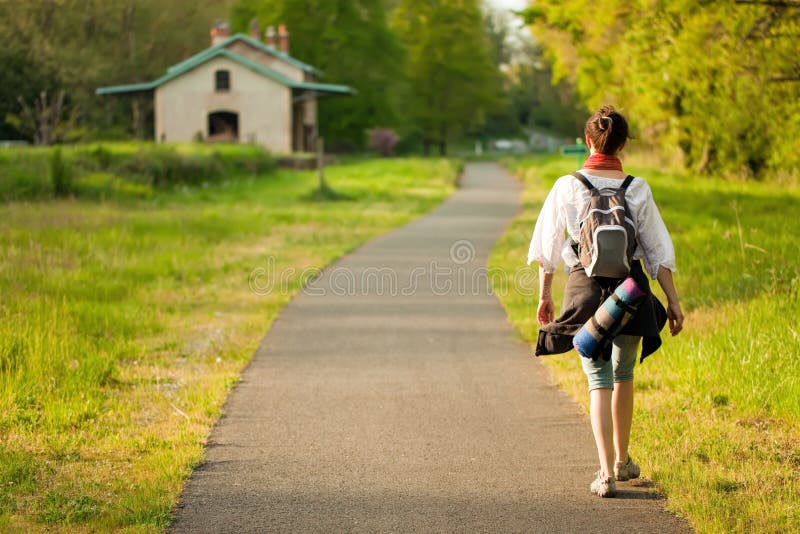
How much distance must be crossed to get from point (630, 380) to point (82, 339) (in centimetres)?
556

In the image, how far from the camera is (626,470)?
568cm

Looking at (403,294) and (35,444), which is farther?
(403,294)

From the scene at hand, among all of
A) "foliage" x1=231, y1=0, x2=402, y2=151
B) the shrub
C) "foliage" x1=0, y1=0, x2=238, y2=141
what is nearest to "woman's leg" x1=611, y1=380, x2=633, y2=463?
"foliage" x1=0, y1=0, x2=238, y2=141

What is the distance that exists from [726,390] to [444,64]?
261 feet

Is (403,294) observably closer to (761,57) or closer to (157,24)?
(761,57)

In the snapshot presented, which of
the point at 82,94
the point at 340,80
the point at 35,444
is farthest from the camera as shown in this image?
the point at 340,80

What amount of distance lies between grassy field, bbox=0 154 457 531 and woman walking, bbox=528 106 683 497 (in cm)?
225

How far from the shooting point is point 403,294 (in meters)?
13.5

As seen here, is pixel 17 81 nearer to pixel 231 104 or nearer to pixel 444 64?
pixel 231 104

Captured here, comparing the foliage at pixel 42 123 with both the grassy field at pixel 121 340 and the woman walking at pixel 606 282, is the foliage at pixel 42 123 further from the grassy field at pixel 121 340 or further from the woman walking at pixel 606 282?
the woman walking at pixel 606 282

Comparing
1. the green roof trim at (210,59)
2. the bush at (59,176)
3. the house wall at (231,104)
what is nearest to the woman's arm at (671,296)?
the bush at (59,176)

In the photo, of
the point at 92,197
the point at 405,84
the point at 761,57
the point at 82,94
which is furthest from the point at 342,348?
the point at 405,84

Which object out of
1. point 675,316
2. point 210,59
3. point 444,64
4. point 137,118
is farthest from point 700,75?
point 444,64

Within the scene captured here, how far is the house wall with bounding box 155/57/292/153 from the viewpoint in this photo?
53.7 meters
